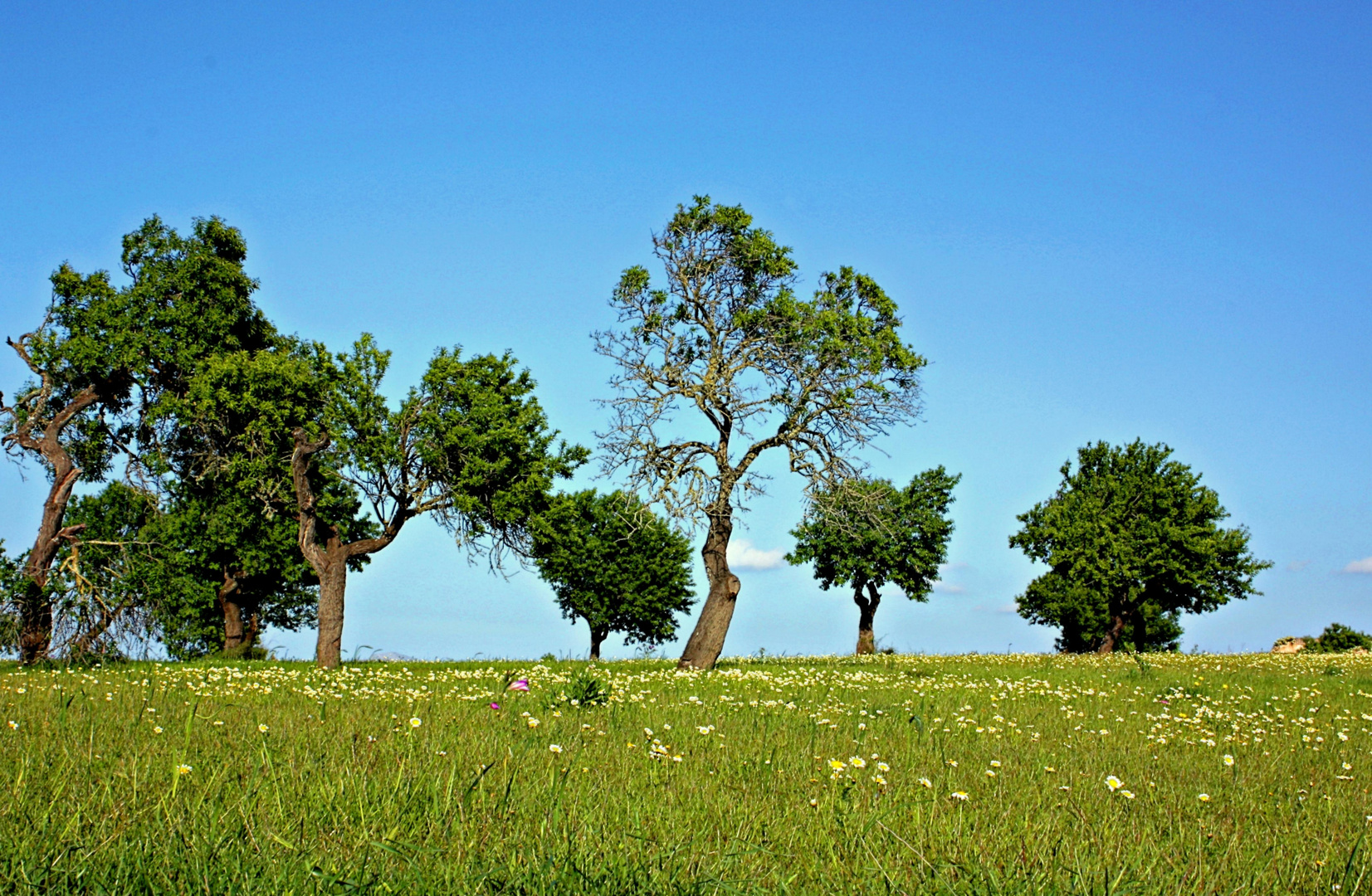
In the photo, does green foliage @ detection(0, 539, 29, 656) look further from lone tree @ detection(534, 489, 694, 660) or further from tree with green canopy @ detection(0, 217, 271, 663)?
lone tree @ detection(534, 489, 694, 660)

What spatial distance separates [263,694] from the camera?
1134 centimetres

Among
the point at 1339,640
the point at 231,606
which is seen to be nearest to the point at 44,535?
the point at 231,606

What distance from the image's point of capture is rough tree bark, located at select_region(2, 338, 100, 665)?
25094 millimetres

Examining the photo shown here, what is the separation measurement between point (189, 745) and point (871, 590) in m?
50.9

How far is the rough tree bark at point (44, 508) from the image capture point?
25094mm

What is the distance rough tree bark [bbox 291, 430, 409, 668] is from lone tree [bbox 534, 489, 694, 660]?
2355 cm

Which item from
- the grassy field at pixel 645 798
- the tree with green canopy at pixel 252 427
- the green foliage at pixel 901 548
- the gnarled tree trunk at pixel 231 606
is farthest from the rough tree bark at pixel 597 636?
the grassy field at pixel 645 798

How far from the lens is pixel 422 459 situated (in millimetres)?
25688

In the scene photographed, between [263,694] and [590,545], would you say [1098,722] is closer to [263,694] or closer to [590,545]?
[263,694]

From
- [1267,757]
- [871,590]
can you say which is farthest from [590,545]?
[1267,757]

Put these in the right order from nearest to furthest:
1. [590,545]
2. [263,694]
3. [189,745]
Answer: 1. [189,745]
2. [263,694]
3. [590,545]

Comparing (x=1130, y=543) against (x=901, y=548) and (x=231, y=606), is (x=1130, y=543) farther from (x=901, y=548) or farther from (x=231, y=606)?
(x=231, y=606)

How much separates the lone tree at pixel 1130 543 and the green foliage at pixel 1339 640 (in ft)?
13.5

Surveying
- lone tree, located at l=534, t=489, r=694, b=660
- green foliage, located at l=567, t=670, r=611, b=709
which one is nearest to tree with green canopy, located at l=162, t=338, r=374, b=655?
green foliage, located at l=567, t=670, r=611, b=709
